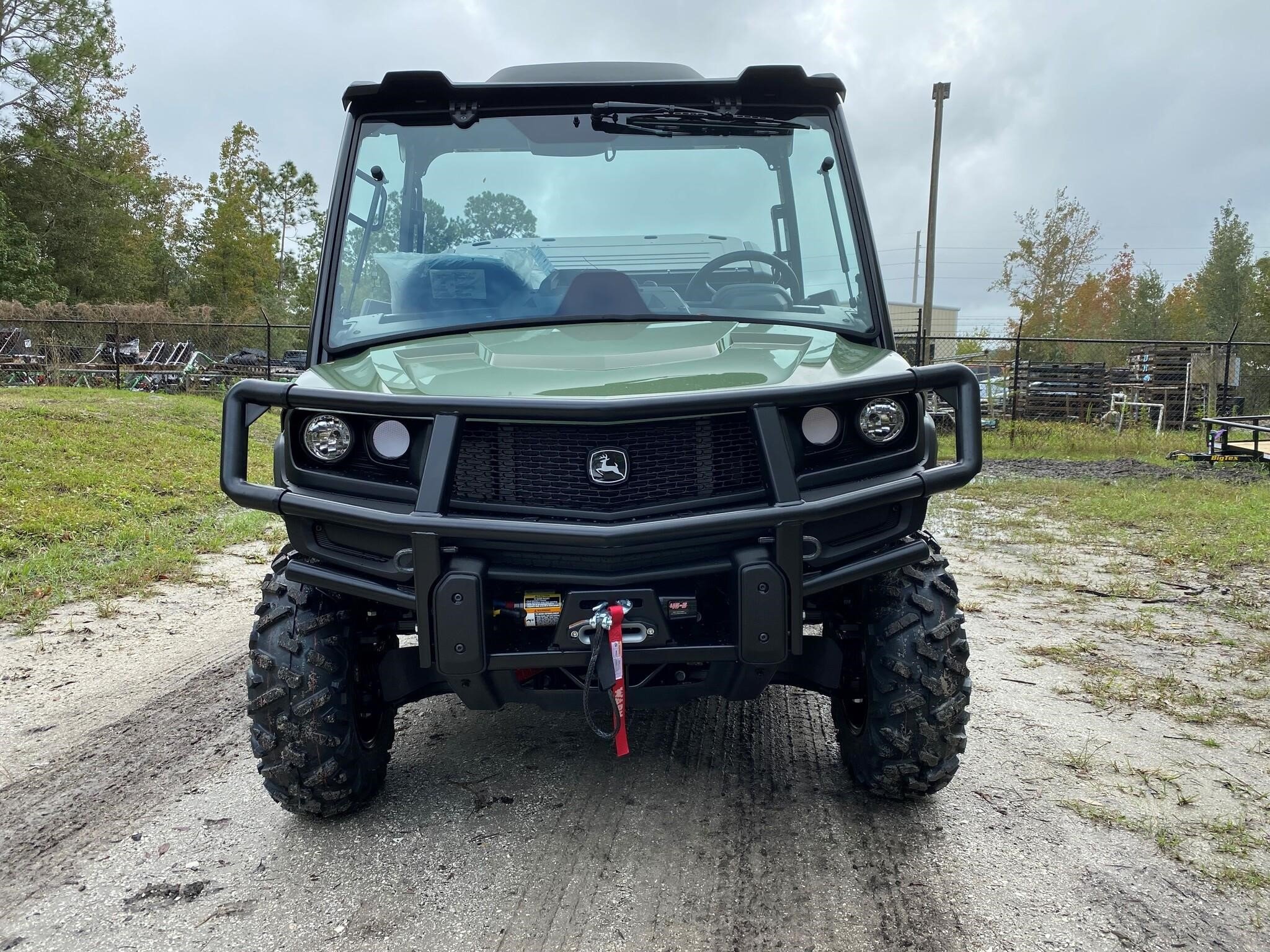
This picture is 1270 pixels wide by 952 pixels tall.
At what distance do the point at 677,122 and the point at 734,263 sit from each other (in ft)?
1.80

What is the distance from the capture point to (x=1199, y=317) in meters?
39.1

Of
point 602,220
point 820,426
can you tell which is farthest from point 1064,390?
point 820,426

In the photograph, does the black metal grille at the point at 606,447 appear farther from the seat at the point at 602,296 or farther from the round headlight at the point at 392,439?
the seat at the point at 602,296

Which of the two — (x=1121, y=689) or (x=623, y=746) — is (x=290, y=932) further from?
(x=1121, y=689)

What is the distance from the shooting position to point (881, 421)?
8.69 feet

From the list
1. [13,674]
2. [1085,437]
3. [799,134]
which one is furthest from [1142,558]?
[1085,437]

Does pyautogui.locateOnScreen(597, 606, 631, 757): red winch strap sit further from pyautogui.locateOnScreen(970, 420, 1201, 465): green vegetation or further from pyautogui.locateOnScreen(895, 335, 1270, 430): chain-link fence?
pyautogui.locateOnScreen(895, 335, 1270, 430): chain-link fence

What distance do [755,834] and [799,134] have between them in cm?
246

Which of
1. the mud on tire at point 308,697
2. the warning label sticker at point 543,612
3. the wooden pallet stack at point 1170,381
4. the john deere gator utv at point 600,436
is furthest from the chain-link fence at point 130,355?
the wooden pallet stack at point 1170,381

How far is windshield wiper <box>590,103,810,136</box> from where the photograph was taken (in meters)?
3.29

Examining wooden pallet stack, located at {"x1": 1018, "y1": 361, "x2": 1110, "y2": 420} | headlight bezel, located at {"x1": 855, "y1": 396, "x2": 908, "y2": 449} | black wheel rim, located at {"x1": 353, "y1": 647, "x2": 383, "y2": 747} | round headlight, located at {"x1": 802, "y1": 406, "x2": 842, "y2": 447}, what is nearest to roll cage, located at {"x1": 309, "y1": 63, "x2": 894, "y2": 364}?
headlight bezel, located at {"x1": 855, "y1": 396, "x2": 908, "y2": 449}

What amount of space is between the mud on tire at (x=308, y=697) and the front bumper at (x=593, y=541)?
0.30 m

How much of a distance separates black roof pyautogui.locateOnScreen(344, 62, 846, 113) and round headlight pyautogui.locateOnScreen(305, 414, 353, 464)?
1.37 m

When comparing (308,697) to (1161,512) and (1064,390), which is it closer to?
(1161,512)
